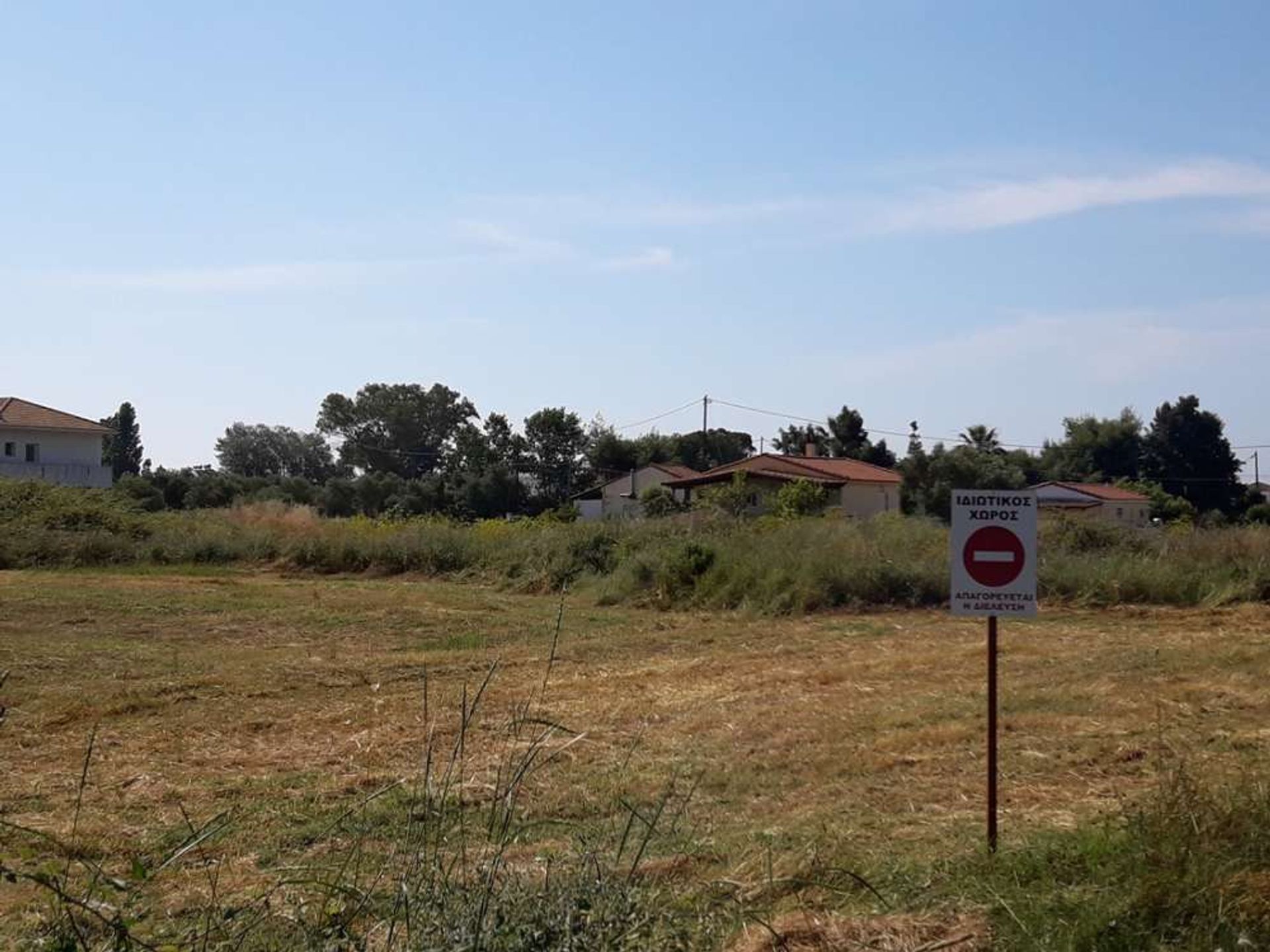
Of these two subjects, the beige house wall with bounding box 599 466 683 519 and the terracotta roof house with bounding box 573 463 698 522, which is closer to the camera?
the beige house wall with bounding box 599 466 683 519

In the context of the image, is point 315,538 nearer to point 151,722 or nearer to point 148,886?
point 151,722

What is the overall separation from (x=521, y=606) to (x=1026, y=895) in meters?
18.8

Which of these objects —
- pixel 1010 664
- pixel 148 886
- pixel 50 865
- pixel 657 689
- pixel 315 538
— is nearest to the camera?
pixel 50 865

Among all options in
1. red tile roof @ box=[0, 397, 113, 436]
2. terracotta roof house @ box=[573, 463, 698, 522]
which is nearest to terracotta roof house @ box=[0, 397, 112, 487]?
red tile roof @ box=[0, 397, 113, 436]

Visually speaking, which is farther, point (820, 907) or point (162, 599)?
point (162, 599)

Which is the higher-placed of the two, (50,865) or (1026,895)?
(50,865)

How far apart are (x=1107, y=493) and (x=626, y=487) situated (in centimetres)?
2288

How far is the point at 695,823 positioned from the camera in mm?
7723

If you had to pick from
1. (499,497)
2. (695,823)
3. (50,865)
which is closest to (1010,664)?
(695,823)

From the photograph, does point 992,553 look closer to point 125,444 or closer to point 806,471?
point 806,471

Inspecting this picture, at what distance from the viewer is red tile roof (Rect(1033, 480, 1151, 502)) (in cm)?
5705

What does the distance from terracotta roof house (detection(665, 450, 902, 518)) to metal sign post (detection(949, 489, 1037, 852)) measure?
142 feet

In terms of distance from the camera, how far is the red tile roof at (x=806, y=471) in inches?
2119

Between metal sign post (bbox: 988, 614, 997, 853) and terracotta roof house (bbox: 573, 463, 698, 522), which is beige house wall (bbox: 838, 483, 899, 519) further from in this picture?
metal sign post (bbox: 988, 614, 997, 853)
